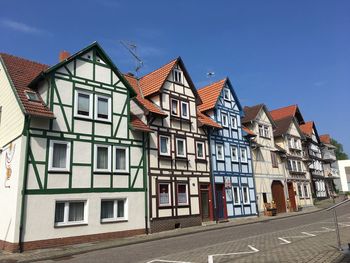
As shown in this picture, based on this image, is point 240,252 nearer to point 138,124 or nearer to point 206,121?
point 138,124

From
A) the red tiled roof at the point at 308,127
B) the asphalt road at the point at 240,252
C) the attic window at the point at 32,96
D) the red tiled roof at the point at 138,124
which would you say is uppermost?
the red tiled roof at the point at 308,127

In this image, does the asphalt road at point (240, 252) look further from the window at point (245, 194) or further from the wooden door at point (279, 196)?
the wooden door at point (279, 196)

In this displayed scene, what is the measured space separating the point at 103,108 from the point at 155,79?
6408 millimetres

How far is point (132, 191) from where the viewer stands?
19906 mm

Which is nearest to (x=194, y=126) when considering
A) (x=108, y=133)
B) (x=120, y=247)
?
(x=108, y=133)

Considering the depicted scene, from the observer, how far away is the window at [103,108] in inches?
762

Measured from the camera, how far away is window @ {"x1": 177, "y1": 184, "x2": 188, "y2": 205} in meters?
22.9

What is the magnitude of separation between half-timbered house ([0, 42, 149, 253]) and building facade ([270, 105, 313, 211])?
2209cm

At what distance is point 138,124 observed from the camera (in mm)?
21047

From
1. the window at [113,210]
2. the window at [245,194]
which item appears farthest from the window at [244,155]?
the window at [113,210]

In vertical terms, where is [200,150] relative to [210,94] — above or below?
below

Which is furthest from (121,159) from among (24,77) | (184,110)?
(184,110)

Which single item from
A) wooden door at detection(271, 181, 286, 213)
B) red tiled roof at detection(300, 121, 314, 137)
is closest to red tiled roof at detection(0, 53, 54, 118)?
wooden door at detection(271, 181, 286, 213)

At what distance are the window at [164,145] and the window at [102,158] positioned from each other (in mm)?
4333
